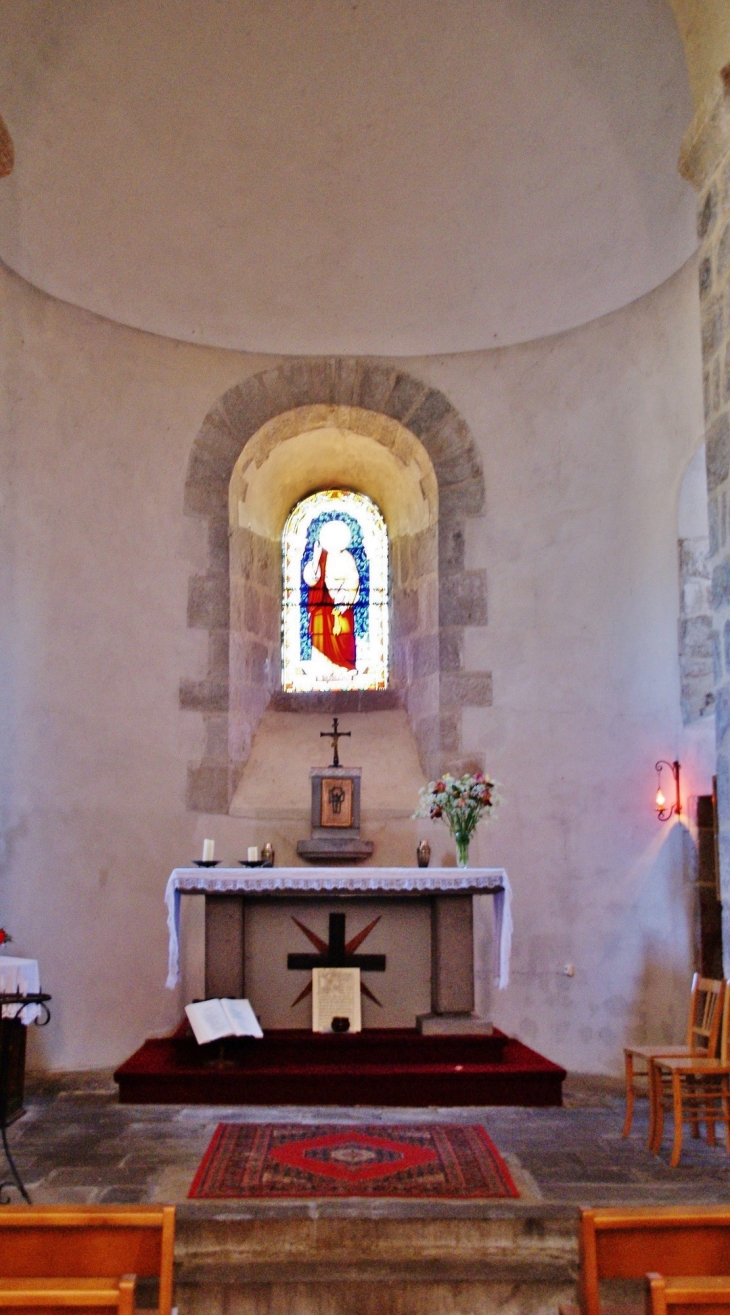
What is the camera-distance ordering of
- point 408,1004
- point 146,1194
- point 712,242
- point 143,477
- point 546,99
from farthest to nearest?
point 143,477 → point 546,99 → point 408,1004 → point 712,242 → point 146,1194

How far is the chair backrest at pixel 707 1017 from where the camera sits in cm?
574

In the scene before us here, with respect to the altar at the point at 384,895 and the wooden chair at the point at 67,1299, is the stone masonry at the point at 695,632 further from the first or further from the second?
the wooden chair at the point at 67,1299

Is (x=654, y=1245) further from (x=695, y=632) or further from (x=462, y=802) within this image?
(x=695, y=632)

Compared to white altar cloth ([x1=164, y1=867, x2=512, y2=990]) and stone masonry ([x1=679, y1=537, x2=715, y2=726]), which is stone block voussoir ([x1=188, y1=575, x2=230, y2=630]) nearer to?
white altar cloth ([x1=164, y1=867, x2=512, y2=990])

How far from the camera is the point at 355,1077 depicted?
638 cm

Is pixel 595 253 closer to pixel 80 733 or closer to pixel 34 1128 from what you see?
pixel 80 733

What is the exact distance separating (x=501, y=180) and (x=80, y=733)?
4.72 meters

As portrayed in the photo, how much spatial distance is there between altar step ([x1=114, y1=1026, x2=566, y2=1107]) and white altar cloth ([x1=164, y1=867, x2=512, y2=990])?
1.70 feet

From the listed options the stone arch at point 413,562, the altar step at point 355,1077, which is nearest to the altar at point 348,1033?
Result: the altar step at point 355,1077

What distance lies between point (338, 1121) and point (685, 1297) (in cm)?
411

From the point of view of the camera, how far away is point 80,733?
7844 mm

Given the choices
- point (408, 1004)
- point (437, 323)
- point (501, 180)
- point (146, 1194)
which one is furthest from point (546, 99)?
point (146, 1194)

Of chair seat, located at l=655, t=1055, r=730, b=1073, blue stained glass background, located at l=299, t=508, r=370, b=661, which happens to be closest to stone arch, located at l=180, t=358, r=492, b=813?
blue stained glass background, located at l=299, t=508, r=370, b=661

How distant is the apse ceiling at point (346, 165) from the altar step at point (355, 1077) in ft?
16.0
